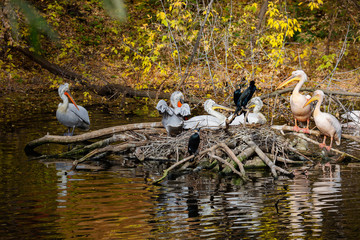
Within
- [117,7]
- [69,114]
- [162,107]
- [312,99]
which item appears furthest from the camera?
[69,114]

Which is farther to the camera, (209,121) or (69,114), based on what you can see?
(69,114)

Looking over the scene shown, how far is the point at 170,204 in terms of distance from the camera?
586 centimetres

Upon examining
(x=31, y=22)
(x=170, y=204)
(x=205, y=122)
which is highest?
(x=31, y=22)

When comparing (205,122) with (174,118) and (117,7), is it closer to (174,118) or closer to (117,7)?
(174,118)

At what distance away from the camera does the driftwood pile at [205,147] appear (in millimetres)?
8195

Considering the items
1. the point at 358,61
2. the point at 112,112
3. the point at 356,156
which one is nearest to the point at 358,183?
the point at 356,156

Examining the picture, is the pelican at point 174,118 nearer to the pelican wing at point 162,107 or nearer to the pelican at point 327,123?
the pelican wing at point 162,107

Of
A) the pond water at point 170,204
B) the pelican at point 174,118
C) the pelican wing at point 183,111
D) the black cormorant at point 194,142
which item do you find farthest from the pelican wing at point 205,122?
the black cormorant at point 194,142

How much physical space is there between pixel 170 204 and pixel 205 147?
2.71 metres

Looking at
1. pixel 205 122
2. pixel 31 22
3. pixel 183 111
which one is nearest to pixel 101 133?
pixel 183 111

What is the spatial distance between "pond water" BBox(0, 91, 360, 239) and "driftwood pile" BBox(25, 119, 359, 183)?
0.97 ft

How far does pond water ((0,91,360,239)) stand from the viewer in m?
4.71

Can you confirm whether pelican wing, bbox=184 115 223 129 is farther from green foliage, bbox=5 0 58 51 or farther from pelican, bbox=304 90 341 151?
green foliage, bbox=5 0 58 51

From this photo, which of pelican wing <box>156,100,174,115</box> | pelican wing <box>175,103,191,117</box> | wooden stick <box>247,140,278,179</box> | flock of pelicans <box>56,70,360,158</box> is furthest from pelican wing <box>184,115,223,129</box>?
wooden stick <box>247,140,278,179</box>
